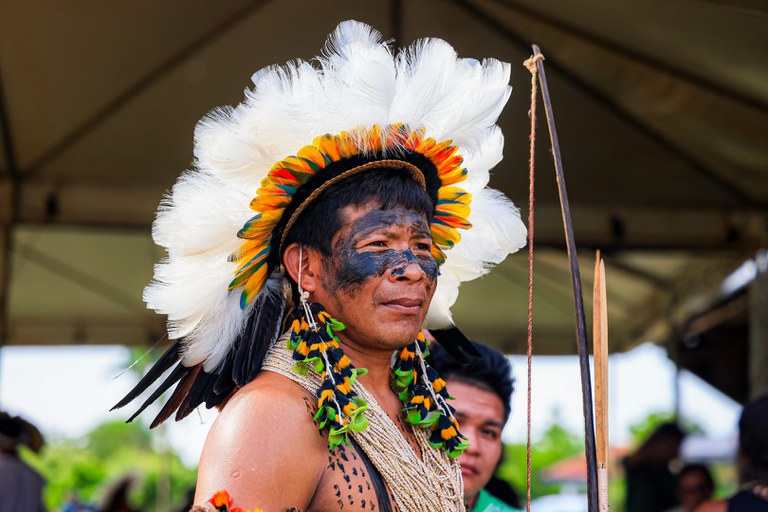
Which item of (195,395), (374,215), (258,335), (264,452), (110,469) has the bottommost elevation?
(264,452)

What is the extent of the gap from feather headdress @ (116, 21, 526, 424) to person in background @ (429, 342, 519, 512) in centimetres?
105

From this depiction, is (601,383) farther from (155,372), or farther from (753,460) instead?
(753,460)

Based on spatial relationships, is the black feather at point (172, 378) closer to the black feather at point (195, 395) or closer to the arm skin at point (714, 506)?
the black feather at point (195, 395)

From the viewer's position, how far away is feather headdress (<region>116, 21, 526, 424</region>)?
6.63 ft

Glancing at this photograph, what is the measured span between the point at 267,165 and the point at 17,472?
3.81 metres

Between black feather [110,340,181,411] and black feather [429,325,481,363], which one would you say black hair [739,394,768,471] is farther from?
black feather [110,340,181,411]

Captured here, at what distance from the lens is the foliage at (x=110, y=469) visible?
1717 cm

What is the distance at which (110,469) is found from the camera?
120 ft

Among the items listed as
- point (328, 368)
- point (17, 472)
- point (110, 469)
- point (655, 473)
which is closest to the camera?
point (328, 368)

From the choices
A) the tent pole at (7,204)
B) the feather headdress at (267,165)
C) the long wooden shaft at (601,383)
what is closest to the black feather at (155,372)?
the feather headdress at (267,165)

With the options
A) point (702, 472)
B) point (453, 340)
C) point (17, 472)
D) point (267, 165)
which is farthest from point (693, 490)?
point (267, 165)

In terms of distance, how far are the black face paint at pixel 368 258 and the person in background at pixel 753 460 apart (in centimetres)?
197

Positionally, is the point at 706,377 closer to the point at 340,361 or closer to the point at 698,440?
the point at 698,440

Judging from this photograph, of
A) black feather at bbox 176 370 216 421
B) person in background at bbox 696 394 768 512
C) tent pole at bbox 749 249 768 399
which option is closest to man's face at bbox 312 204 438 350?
black feather at bbox 176 370 216 421
